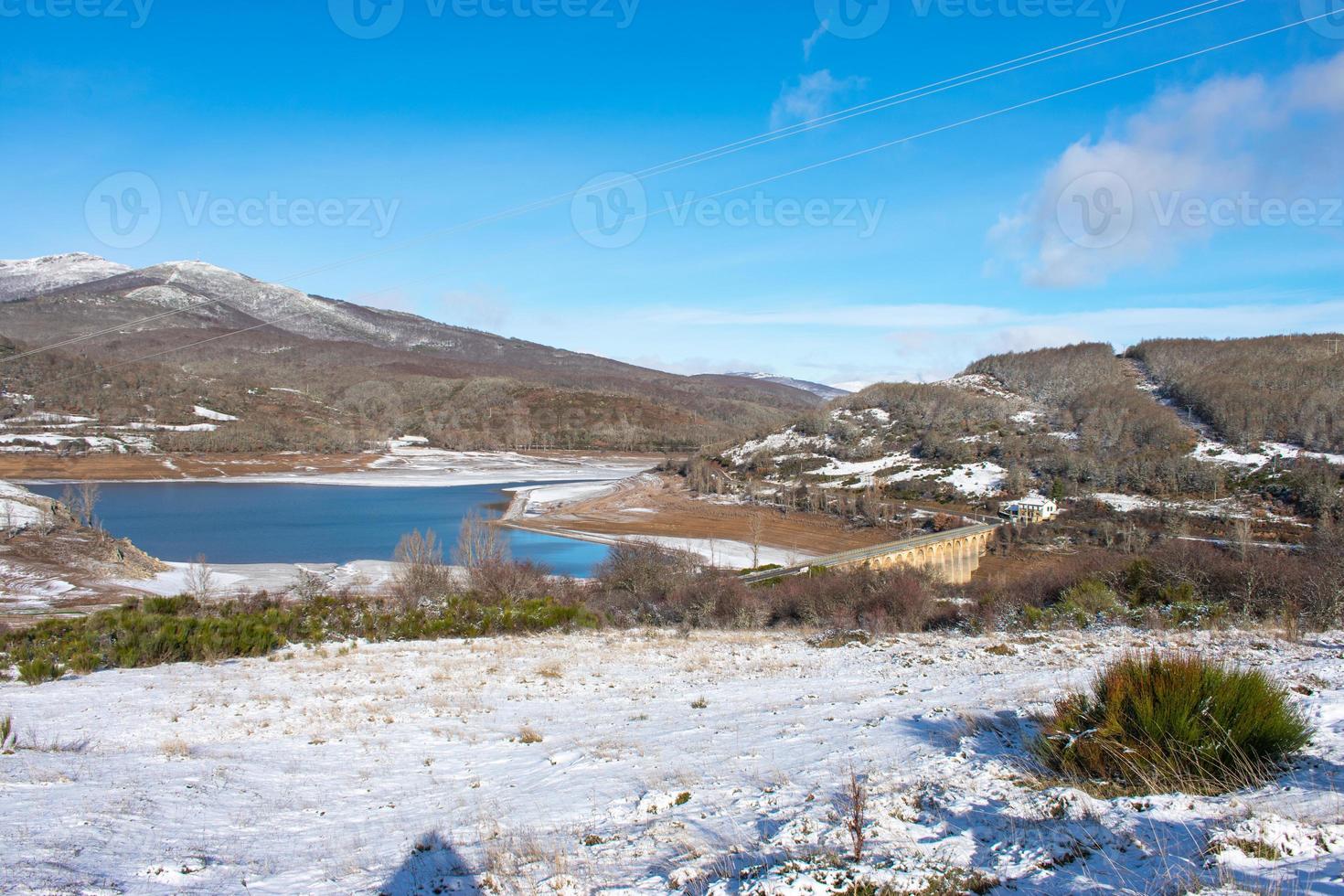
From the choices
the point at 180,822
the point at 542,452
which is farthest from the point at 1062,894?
the point at 542,452

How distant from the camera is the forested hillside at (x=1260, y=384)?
84.2 metres

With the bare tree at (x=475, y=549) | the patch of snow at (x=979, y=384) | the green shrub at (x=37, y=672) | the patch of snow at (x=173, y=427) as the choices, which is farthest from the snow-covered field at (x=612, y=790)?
the patch of snow at (x=173, y=427)

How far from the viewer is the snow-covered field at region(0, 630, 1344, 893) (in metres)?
4.07

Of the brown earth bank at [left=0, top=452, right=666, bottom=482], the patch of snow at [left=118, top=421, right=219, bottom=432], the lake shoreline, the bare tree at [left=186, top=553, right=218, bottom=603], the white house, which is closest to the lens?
the bare tree at [left=186, top=553, right=218, bottom=603]

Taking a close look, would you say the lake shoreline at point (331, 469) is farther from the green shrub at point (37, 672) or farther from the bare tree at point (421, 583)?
the green shrub at point (37, 672)

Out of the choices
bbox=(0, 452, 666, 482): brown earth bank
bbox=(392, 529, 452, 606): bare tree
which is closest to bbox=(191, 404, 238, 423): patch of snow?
bbox=(0, 452, 666, 482): brown earth bank

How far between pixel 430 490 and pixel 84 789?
101m

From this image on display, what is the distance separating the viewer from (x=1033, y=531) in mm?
66125

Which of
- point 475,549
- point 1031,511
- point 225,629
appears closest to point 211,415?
point 475,549

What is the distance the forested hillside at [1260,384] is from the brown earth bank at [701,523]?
168 feet

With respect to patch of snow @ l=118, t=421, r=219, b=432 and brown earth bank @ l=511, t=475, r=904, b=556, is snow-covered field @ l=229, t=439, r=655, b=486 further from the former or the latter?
patch of snow @ l=118, t=421, r=219, b=432

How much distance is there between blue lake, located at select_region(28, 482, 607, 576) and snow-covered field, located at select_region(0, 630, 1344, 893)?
35.5 m

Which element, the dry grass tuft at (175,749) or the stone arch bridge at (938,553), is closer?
the dry grass tuft at (175,749)

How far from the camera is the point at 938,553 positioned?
56.9 metres
